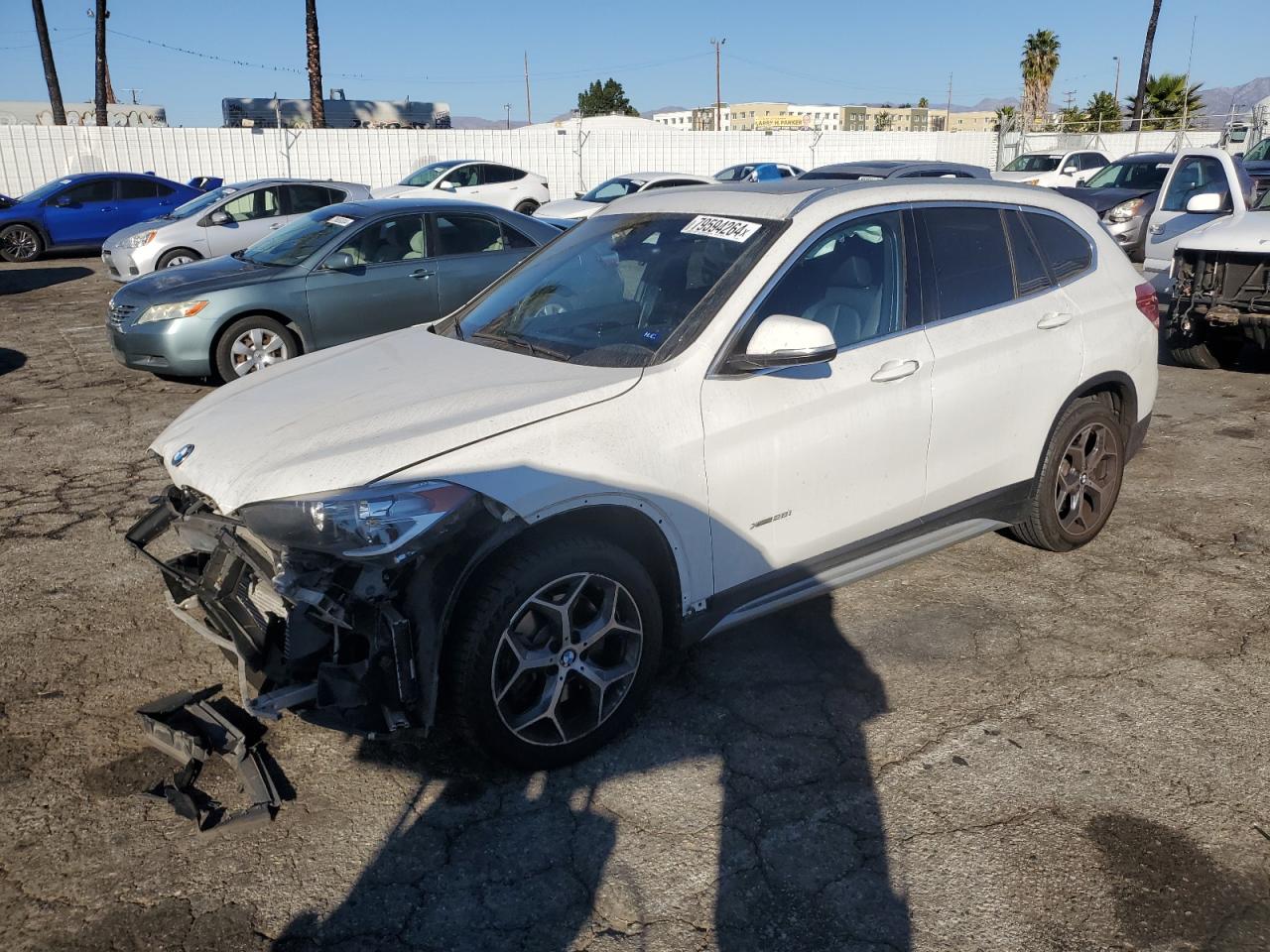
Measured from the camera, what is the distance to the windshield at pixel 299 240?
28.0 ft

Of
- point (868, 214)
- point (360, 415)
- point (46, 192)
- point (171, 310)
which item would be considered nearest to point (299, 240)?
point (171, 310)

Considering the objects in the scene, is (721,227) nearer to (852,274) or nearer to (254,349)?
(852,274)

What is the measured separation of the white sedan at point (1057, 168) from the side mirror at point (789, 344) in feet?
58.8

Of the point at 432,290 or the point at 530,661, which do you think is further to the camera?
the point at 432,290

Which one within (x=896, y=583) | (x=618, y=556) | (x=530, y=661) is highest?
(x=618, y=556)

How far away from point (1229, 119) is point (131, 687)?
37.9 m

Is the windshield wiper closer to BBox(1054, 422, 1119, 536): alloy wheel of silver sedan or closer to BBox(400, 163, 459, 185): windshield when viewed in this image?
BBox(1054, 422, 1119, 536): alloy wheel of silver sedan

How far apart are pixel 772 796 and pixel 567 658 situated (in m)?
0.78

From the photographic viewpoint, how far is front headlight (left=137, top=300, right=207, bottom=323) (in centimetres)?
805

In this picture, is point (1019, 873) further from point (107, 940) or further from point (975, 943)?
point (107, 940)

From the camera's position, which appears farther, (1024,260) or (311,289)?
(311,289)

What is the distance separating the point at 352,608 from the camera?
9.37 ft

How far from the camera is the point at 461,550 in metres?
2.92

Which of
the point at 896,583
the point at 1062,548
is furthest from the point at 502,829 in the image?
the point at 1062,548
